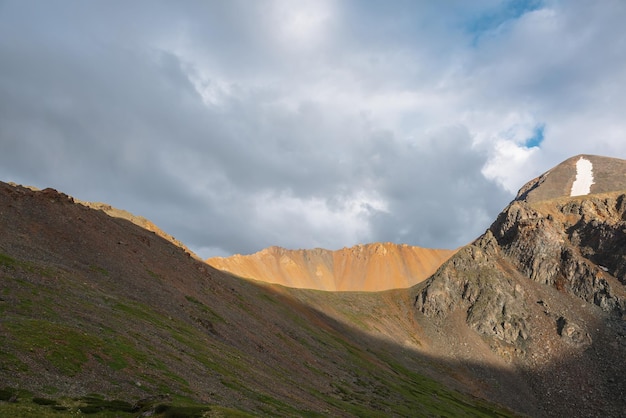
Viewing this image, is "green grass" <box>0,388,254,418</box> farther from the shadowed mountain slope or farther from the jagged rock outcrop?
the jagged rock outcrop

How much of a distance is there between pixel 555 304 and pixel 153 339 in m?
167

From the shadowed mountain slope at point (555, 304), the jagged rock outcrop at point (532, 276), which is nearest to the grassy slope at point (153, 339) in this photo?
the shadowed mountain slope at point (555, 304)

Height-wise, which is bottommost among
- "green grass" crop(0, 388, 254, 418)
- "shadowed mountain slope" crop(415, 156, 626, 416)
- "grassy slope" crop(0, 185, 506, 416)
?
"green grass" crop(0, 388, 254, 418)

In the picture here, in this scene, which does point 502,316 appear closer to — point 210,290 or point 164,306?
point 210,290

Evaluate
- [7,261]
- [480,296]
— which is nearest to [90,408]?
[7,261]

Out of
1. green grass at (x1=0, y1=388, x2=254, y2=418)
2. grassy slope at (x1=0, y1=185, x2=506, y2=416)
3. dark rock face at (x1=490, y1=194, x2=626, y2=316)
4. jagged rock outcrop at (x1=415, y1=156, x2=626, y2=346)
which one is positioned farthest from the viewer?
dark rock face at (x1=490, y1=194, x2=626, y2=316)

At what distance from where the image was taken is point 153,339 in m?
56.3

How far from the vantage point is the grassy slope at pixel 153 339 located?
38312mm

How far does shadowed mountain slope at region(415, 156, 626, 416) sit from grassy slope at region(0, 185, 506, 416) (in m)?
41.4

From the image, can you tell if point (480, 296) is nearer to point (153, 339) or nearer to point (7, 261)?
point (153, 339)

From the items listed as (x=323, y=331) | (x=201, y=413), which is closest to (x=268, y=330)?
(x=323, y=331)

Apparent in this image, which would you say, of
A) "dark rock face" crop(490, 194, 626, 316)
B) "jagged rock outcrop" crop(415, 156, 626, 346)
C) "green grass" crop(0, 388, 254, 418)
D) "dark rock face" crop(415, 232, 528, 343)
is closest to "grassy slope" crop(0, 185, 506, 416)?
"green grass" crop(0, 388, 254, 418)

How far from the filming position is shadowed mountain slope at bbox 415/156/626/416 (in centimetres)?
14300

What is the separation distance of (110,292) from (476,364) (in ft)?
424
